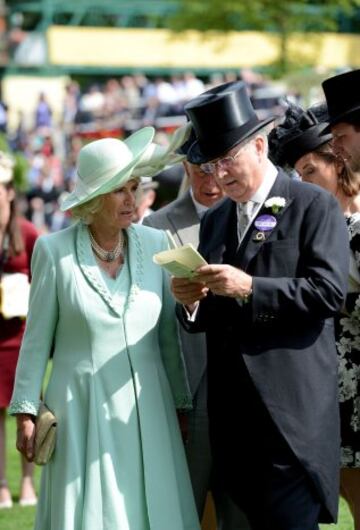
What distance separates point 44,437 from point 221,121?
1.47 meters

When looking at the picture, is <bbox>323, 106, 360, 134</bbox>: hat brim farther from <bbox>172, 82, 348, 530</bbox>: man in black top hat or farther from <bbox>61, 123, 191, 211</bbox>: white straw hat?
<bbox>61, 123, 191, 211</bbox>: white straw hat

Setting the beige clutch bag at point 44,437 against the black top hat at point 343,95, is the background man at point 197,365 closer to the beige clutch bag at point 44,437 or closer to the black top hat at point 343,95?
the black top hat at point 343,95

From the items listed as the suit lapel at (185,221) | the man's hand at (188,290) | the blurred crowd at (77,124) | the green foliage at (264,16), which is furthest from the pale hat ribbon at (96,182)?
the green foliage at (264,16)

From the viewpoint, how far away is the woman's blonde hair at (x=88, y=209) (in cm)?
563

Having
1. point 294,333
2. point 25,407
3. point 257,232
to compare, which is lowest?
point 25,407

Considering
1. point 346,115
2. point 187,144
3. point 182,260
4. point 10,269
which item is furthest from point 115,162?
point 10,269

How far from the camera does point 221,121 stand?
17.3 feet

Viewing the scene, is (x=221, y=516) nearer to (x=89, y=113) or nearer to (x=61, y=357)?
(x=61, y=357)

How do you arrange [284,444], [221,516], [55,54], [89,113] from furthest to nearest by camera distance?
[55,54]
[89,113]
[221,516]
[284,444]

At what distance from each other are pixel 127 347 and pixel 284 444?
85 cm

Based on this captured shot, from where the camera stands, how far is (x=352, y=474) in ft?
19.3

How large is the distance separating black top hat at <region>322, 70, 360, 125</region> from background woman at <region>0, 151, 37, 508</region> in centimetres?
348

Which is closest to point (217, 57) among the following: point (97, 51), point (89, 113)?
point (97, 51)

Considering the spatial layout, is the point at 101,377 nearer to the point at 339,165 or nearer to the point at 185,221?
the point at 185,221
